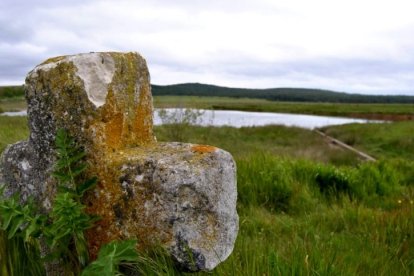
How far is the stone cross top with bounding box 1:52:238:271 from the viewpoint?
267 cm

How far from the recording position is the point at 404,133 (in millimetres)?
26969

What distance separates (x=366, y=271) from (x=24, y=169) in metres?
2.67

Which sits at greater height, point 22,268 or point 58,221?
point 58,221

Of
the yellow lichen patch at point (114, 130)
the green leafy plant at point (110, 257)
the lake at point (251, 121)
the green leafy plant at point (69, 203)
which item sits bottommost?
the lake at point (251, 121)

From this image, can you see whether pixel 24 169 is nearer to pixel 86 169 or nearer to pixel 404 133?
pixel 86 169

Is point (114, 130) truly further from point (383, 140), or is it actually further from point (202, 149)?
point (383, 140)

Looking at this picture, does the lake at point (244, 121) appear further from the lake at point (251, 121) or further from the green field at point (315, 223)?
the green field at point (315, 223)

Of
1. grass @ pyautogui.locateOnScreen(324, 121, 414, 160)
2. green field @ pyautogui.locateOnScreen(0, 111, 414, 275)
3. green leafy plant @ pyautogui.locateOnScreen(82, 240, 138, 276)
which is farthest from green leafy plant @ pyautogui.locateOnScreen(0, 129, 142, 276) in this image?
grass @ pyautogui.locateOnScreen(324, 121, 414, 160)

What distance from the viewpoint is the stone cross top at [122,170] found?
2.67 m

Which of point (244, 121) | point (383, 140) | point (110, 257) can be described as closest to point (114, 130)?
point (110, 257)

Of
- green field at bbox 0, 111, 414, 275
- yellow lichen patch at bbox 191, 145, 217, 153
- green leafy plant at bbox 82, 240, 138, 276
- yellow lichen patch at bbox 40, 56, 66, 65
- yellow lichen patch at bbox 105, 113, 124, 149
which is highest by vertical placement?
yellow lichen patch at bbox 40, 56, 66, 65

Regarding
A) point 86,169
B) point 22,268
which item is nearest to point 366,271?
point 86,169

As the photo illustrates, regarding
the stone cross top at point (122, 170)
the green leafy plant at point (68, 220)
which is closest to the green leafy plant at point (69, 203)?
the green leafy plant at point (68, 220)

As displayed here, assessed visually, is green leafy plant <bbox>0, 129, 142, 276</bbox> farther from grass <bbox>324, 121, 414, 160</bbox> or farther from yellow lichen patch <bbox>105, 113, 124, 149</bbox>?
grass <bbox>324, 121, 414, 160</bbox>
